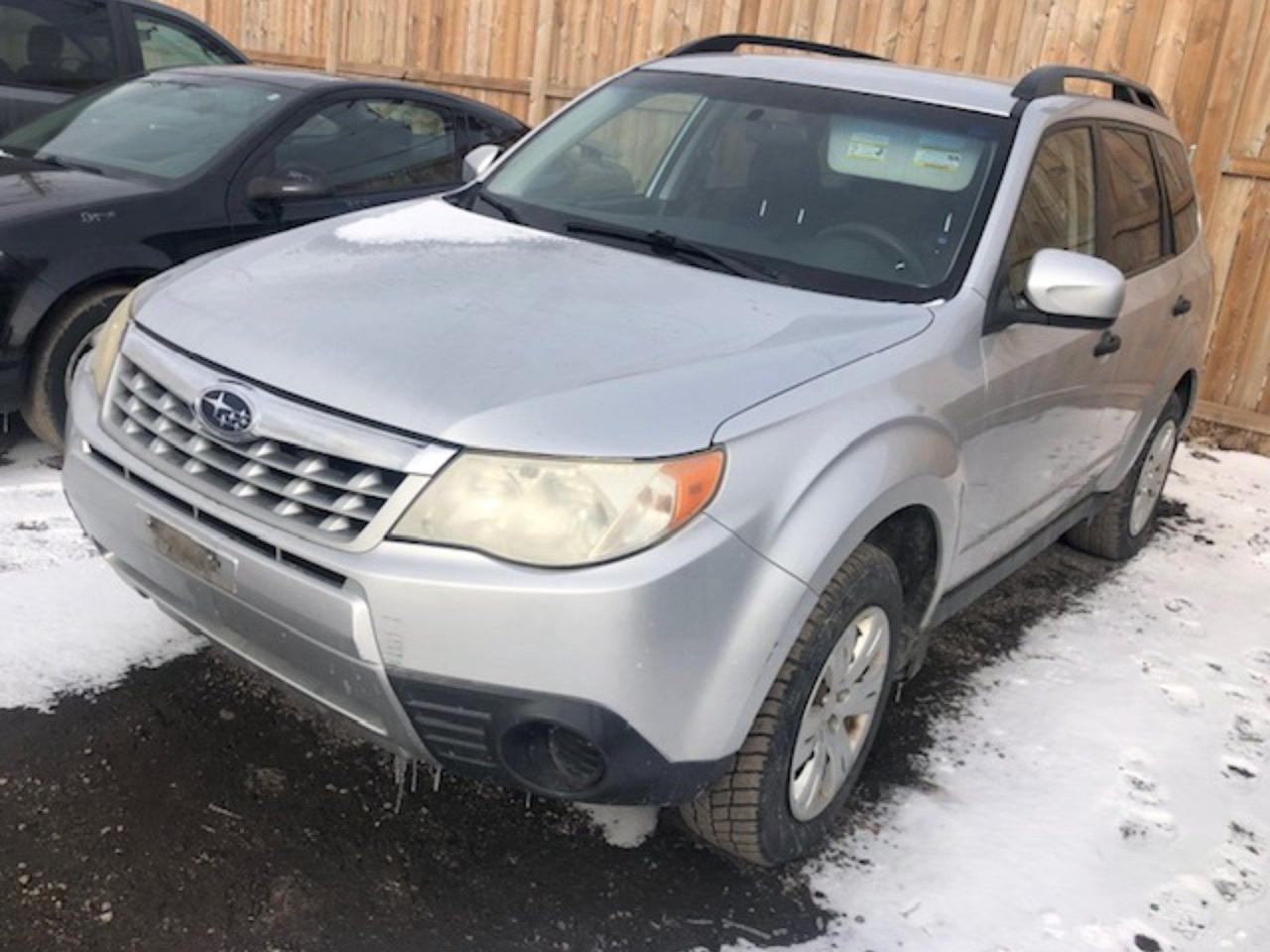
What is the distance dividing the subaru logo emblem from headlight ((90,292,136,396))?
516 millimetres

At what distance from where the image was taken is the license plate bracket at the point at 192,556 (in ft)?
8.30

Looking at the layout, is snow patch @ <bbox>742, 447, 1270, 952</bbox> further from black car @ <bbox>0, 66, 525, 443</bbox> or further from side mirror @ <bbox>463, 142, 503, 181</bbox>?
black car @ <bbox>0, 66, 525, 443</bbox>

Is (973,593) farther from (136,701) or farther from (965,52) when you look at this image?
(965,52)

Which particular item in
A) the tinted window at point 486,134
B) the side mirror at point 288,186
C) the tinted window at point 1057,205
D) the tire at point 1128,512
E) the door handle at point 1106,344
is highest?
the tinted window at point 1057,205

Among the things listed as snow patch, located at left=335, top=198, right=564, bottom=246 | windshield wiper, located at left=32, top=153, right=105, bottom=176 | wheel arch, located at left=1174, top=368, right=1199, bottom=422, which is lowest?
wheel arch, located at left=1174, top=368, right=1199, bottom=422

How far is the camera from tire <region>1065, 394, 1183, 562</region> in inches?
199

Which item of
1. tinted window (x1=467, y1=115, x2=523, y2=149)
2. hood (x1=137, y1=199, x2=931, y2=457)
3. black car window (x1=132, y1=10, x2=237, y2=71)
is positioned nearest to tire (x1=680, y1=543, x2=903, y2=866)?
hood (x1=137, y1=199, x2=931, y2=457)

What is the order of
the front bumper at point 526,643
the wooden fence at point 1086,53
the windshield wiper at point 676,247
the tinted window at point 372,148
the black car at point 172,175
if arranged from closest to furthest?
the front bumper at point 526,643 → the windshield wiper at point 676,247 → the black car at point 172,175 → the tinted window at point 372,148 → the wooden fence at point 1086,53

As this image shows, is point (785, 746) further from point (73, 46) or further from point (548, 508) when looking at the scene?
point (73, 46)

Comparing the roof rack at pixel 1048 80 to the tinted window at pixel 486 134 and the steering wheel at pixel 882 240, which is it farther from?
the tinted window at pixel 486 134

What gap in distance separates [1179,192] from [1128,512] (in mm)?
1277

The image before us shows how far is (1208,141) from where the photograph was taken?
22.9 feet

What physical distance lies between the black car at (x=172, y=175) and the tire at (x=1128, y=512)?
3.39 m

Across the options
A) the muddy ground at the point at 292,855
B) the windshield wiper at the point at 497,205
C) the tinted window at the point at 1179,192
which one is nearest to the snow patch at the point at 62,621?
the muddy ground at the point at 292,855
